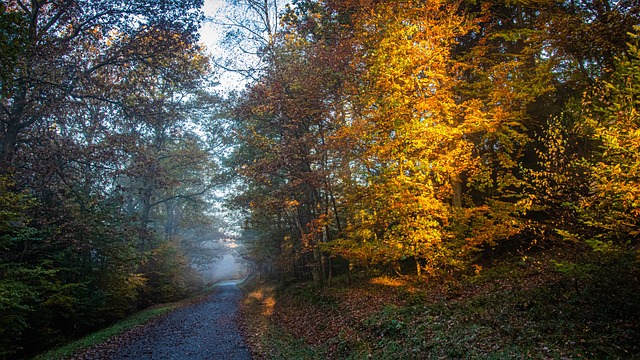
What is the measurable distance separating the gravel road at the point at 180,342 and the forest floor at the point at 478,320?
834 mm

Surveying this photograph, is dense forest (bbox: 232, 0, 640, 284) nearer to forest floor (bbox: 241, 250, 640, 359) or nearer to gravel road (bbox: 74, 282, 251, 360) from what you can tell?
forest floor (bbox: 241, 250, 640, 359)

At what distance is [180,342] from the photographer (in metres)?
12.0

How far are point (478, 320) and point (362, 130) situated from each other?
22.7 feet

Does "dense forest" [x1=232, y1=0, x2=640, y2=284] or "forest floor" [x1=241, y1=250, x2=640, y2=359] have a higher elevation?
"dense forest" [x1=232, y1=0, x2=640, y2=284]

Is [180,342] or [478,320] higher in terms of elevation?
[478,320]

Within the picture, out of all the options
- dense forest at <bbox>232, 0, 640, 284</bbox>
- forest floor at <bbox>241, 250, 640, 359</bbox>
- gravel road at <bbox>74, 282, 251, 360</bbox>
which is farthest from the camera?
gravel road at <bbox>74, 282, 251, 360</bbox>

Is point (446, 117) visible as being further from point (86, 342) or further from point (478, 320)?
point (86, 342)

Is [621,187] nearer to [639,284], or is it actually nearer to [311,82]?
[639,284]

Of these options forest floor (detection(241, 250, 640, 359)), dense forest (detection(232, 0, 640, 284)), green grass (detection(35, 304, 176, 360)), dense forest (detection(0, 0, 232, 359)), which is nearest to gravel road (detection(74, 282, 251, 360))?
green grass (detection(35, 304, 176, 360))

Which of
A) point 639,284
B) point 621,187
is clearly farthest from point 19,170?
point 639,284

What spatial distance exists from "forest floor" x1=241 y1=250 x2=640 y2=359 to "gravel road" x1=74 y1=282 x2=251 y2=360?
2.74 feet

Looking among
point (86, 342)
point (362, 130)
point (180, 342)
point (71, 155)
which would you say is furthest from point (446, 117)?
point (86, 342)

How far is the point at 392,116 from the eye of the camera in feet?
35.8

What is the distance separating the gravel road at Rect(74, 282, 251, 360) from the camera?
34.2ft
